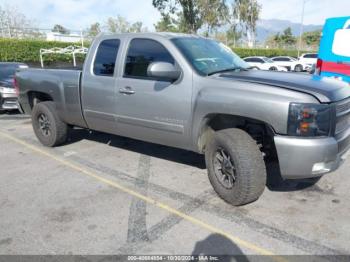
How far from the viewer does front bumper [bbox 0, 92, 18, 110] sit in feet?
31.0

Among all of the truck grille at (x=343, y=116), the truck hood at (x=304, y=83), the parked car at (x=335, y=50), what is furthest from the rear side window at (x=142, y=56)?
the parked car at (x=335, y=50)

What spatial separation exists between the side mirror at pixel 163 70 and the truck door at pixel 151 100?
78 millimetres

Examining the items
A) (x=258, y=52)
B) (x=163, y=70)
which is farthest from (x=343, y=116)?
(x=258, y=52)

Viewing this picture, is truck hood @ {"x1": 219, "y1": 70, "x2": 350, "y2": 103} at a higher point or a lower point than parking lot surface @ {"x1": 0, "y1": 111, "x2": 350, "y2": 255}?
higher

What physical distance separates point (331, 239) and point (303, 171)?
25.4 inches

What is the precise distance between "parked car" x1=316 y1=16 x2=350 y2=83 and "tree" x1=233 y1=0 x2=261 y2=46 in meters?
35.9

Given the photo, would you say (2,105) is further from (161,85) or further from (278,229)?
(278,229)

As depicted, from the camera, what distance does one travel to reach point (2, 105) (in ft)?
31.1

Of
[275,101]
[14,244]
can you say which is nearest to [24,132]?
[14,244]

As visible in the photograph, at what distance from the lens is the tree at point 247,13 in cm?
4047

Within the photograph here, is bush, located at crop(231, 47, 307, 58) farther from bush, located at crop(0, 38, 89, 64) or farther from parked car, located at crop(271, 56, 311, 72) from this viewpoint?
bush, located at crop(0, 38, 89, 64)

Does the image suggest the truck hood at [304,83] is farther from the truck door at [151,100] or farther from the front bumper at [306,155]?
the truck door at [151,100]

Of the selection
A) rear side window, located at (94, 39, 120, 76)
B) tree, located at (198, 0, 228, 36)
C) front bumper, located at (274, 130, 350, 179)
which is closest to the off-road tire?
rear side window, located at (94, 39, 120, 76)

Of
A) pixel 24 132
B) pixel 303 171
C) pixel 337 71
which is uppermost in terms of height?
pixel 337 71
